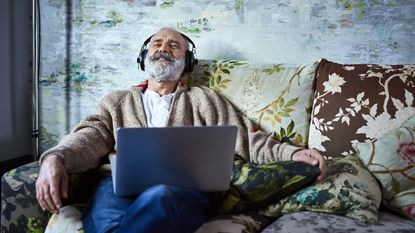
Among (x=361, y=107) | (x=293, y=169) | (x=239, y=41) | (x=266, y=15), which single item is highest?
(x=266, y=15)

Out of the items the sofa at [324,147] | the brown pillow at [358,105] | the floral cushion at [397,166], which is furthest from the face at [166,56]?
the floral cushion at [397,166]

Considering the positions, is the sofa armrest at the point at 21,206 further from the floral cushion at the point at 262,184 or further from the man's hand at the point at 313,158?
the man's hand at the point at 313,158

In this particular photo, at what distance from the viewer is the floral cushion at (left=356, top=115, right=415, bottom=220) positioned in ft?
4.28

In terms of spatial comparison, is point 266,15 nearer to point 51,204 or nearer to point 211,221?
point 211,221

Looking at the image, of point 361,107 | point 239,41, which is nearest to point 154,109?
point 239,41

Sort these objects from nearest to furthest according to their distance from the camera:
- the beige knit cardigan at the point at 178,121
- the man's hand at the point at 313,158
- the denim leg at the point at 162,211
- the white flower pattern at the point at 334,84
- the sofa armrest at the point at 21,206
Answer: the denim leg at the point at 162,211, the sofa armrest at the point at 21,206, the man's hand at the point at 313,158, the beige knit cardigan at the point at 178,121, the white flower pattern at the point at 334,84

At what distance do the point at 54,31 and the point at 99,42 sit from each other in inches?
11.7

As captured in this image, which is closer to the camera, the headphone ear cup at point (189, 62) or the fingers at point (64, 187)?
the fingers at point (64, 187)

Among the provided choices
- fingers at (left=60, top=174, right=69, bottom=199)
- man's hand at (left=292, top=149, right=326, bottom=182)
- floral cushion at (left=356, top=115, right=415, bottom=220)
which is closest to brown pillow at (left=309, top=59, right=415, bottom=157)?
floral cushion at (left=356, top=115, right=415, bottom=220)

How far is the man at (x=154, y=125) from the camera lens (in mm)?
997

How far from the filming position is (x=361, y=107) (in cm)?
153

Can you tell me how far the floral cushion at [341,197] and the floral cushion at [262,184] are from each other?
3cm

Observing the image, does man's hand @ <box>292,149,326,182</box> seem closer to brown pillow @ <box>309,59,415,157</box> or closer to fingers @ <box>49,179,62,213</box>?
brown pillow @ <box>309,59,415,157</box>

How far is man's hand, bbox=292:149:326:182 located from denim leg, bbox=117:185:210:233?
460 mm
